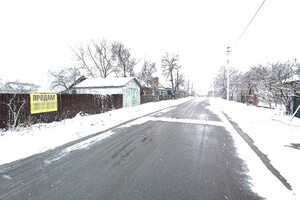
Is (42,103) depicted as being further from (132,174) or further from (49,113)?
(132,174)

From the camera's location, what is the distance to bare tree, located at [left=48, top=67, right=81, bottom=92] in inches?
1479

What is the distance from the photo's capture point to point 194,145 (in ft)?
19.7

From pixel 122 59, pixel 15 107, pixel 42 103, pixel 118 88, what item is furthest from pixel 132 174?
pixel 122 59

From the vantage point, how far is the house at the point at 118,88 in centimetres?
2240

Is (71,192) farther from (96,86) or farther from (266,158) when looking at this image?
(96,86)

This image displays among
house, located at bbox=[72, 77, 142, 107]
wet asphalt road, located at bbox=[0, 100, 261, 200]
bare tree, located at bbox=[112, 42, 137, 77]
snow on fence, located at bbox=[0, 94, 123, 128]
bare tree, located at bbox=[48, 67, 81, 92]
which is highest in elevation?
bare tree, located at bbox=[112, 42, 137, 77]

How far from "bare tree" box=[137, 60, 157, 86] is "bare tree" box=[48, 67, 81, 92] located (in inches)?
618

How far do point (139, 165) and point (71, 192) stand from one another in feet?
5.28

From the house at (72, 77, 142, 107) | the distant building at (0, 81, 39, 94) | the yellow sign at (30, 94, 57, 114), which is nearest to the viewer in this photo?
the yellow sign at (30, 94, 57, 114)

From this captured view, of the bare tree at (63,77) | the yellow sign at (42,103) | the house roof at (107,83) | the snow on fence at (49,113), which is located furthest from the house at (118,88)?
the bare tree at (63,77)

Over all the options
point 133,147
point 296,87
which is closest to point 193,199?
point 133,147

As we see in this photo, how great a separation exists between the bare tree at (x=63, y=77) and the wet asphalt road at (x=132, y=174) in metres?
34.3

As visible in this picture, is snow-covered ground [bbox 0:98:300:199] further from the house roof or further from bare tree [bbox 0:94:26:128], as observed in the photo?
the house roof

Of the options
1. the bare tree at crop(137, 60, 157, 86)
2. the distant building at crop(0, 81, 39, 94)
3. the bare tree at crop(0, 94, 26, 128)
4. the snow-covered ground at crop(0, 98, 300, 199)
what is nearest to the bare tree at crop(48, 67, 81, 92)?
the distant building at crop(0, 81, 39, 94)
